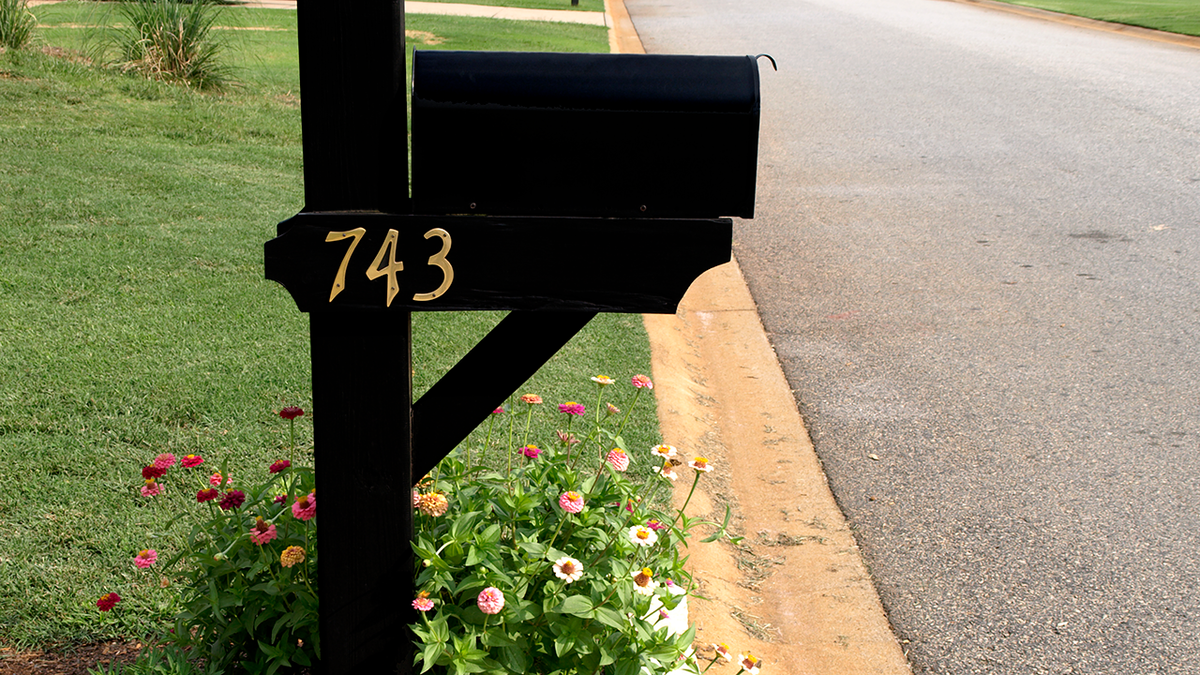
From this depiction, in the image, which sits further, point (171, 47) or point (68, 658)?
point (171, 47)

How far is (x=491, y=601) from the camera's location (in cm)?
190

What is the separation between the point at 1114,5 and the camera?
87.8 ft

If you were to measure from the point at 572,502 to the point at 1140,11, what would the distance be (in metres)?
27.1

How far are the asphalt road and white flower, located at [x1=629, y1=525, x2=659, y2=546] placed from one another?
3.63ft

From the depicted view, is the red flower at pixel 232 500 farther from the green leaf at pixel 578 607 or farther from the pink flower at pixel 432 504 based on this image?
the green leaf at pixel 578 607

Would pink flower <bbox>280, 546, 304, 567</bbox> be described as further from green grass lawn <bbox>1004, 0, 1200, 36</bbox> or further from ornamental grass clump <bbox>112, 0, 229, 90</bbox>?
green grass lawn <bbox>1004, 0, 1200, 36</bbox>

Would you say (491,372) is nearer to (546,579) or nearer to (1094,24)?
(546,579)

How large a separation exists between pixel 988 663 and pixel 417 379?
2438mm

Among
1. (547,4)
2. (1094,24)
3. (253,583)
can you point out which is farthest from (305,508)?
(1094,24)

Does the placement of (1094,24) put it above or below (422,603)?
above

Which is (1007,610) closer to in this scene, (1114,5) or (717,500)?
(717,500)

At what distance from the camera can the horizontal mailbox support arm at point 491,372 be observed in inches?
77.0

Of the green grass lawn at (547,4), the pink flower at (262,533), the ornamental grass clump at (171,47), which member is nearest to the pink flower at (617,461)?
the pink flower at (262,533)

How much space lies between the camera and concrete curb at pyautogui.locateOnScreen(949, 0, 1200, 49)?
62.6 ft
